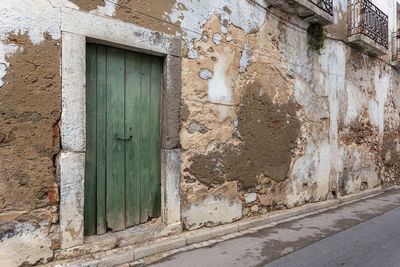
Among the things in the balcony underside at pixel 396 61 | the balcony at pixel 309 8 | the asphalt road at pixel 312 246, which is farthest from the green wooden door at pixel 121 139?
the balcony underside at pixel 396 61

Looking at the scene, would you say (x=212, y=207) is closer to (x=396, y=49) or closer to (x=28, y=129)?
(x=28, y=129)

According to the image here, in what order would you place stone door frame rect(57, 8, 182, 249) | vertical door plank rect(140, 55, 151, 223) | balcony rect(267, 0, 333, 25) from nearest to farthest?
stone door frame rect(57, 8, 182, 249) → vertical door plank rect(140, 55, 151, 223) → balcony rect(267, 0, 333, 25)

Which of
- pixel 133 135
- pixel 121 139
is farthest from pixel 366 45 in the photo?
pixel 121 139

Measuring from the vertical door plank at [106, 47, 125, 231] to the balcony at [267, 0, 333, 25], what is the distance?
2769 mm

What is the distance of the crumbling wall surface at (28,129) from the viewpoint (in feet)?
7.52

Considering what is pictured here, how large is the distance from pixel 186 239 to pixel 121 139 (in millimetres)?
1412

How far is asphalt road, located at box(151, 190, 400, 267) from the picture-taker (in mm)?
2928

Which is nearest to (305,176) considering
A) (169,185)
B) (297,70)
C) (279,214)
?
(279,214)

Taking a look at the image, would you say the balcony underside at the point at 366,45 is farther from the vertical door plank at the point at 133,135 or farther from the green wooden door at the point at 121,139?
the vertical door plank at the point at 133,135

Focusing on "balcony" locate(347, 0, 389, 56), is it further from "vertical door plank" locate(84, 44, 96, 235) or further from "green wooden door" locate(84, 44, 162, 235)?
"vertical door plank" locate(84, 44, 96, 235)

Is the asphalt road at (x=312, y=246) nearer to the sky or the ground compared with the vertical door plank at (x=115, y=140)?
nearer to the ground

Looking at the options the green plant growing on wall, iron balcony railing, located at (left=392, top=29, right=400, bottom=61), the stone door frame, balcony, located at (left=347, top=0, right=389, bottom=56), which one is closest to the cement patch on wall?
the stone door frame

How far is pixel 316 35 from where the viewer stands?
5242 mm

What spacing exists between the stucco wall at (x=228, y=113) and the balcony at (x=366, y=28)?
276mm
